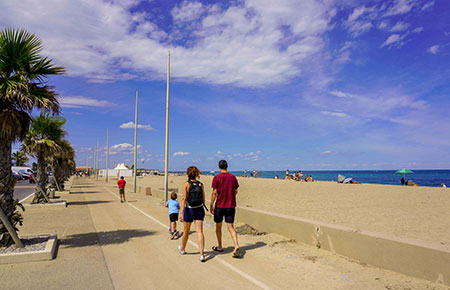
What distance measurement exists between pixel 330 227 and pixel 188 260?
3092mm

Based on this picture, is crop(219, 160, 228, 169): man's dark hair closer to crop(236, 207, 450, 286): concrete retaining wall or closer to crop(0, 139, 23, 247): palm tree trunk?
crop(236, 207, 450, 286): concrete retaining wall

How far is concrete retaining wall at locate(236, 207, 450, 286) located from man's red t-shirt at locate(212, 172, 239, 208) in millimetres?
2108

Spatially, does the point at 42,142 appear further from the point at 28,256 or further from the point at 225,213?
the point at 225,213

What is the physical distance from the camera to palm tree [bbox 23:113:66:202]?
56.3ft

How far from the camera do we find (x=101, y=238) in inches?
330

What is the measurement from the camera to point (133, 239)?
818 centimetres

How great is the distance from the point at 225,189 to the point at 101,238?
4.10 metres

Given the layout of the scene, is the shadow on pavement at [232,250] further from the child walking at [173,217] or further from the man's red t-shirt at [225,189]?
the child walking at [173,217]

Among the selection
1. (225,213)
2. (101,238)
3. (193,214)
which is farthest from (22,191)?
(225,213)

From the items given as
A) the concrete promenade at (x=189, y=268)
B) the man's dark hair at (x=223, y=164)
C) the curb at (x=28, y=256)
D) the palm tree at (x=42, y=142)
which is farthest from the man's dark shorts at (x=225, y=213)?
the palm tree at (x=42, y=142)

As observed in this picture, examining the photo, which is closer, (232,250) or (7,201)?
(7,201)

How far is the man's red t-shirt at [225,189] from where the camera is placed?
6531 millimetres

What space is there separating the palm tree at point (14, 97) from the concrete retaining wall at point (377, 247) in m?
6.40

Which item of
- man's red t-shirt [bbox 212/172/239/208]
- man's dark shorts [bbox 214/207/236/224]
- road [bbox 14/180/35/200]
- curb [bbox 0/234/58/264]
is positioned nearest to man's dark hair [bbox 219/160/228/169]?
man's red t-shirt [bbox 212/172/239/208]
